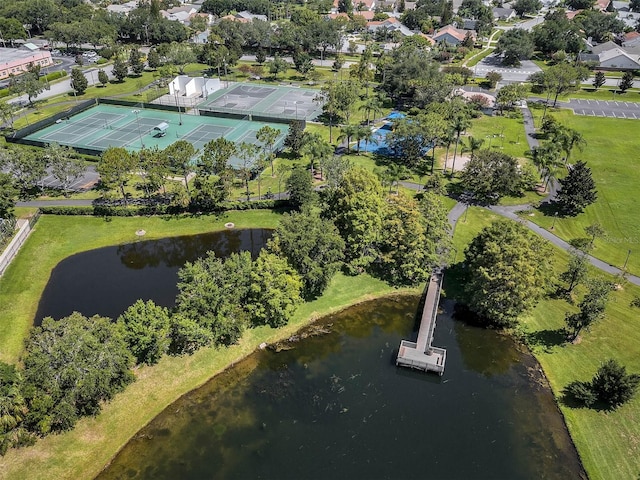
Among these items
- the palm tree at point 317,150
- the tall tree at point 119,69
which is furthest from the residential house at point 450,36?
the palm tree at point 317,150

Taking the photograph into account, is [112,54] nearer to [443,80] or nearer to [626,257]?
[443,80]

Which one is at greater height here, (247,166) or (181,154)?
(181,154)

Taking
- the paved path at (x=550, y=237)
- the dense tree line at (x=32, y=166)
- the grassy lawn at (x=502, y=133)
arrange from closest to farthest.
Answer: the paved path at (x=550, y=237)
the dense tree line at (x=32, y=166)
the grassy lawn at (x=502, y=133)

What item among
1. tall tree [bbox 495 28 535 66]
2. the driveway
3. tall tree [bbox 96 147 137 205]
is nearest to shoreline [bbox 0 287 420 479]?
tall tree [bbox 96 147 137 205]

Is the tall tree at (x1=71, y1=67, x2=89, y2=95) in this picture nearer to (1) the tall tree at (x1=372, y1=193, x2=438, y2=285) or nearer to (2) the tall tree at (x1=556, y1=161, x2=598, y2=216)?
(1) the tall tree at (x1=372, y1=193, x2=438, y2=285)

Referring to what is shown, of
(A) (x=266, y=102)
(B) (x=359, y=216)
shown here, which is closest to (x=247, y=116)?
(A) (x=266, y=102)

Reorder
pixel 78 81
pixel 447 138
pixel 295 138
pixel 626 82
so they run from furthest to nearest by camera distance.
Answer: pixel 626 82 < pixel 78 81 < pixel 295 138 < pixel 447 138

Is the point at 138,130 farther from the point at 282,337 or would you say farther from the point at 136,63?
the point at 282,337

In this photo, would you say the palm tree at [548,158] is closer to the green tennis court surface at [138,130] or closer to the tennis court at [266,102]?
the green tennis court surface at [138,130]
